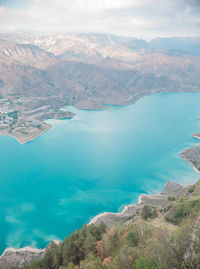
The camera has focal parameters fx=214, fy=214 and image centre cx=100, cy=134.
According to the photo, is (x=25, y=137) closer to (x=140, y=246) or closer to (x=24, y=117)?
(x=24, y=117)

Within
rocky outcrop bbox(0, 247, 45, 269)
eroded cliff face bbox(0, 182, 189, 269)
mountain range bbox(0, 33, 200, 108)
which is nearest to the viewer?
rocky outcrop bbox(0, 247, 45, 269)

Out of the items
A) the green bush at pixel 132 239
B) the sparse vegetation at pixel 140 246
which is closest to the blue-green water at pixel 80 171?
the sparse vegetation at pixel 140 246

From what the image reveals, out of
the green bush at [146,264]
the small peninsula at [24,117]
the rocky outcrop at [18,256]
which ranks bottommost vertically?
the rocky outcrop at [18,256]

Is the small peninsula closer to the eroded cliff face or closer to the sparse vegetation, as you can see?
the eroded cliff face

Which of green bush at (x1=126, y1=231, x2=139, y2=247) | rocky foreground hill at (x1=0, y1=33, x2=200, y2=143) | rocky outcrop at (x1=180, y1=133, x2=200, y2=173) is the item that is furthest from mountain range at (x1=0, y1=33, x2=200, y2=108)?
green bush at (x1=126, y1=231, x2=139, y2=247)

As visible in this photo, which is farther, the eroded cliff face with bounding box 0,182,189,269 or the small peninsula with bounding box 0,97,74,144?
the small peninsula with bounding box 0,97,74,144

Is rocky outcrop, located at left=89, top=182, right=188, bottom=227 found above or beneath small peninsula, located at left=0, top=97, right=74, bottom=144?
beneath

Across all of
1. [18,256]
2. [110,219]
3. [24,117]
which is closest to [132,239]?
[110,219]

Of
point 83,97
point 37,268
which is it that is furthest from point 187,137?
point 83,97

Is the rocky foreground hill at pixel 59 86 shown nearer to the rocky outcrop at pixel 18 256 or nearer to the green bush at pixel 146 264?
the rocky outcrop at pixel 18 256
